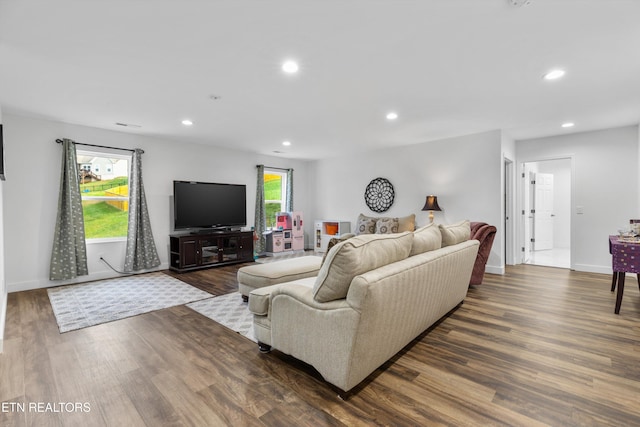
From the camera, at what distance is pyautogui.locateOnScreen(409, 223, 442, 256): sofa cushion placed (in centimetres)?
239

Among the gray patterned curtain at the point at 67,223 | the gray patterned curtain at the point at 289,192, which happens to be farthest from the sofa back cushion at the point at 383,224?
the gray patterned curtain at the point at 67,223

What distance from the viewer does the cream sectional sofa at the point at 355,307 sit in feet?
5.42

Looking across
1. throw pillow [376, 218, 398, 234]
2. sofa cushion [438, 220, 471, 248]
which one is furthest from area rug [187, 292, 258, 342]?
throw pillow [376, 218, 398, 234]

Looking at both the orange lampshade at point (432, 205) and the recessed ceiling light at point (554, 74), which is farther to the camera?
the orange lampshade at point (432, 205)

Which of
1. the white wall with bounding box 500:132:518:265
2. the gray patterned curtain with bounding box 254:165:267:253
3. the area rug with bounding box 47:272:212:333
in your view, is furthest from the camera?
the gray patterned curtain with bounding box 254:165:267:253

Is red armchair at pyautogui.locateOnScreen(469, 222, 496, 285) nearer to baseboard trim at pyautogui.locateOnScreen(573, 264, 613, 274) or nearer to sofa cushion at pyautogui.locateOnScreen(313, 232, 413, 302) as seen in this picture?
baseboard trim at pyautogui.locateOnScreen(573, 264, 613, 274)

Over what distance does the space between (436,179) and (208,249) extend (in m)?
4.50

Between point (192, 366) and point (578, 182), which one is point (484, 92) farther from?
point (192, 366)

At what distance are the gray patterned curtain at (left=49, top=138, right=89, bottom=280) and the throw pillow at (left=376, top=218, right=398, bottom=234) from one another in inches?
201

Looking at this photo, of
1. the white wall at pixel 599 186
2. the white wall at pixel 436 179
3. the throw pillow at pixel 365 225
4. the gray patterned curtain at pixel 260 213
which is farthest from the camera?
the gray patterned curtain at pixel 260 213

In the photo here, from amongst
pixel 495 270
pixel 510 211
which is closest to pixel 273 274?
pixel 495 270

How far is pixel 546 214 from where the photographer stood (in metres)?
7.08

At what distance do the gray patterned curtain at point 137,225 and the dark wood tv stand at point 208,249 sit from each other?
0.43 meters

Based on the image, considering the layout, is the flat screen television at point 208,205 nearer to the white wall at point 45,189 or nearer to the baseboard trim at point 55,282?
the white wall at point 45,189
